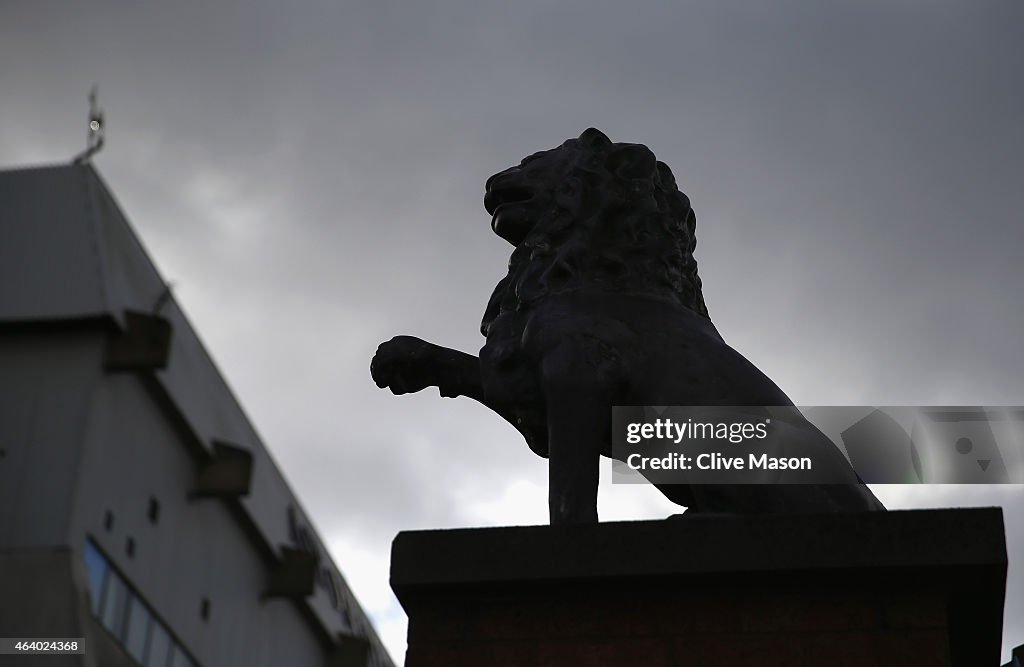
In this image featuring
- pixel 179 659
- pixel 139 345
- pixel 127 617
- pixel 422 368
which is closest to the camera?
pixel 422 368

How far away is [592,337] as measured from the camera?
4367 millimetres

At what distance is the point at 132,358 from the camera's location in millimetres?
24844

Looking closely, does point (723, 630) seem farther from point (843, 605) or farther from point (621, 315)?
point (621, 315)

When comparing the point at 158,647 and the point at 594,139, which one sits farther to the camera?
the point at 158,647

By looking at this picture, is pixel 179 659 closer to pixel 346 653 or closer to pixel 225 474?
pixel 225 474

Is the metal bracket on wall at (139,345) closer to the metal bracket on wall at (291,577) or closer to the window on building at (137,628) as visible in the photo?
the window on building at (137,628)

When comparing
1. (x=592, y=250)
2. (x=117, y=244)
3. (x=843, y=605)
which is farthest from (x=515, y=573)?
(x=117, y=244)

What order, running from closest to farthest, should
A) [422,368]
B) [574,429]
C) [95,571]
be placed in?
[574,429]
[422,368]
[95,571]

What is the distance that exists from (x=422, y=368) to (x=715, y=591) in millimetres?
1527

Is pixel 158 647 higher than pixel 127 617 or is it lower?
lower

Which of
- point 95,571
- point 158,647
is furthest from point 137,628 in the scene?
point 95,571

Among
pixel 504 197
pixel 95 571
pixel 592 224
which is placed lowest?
pixel 592 224

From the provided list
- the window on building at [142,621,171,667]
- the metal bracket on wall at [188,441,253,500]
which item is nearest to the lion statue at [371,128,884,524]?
the window on building at [142,621,171,667]

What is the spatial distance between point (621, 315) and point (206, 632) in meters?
25.2
